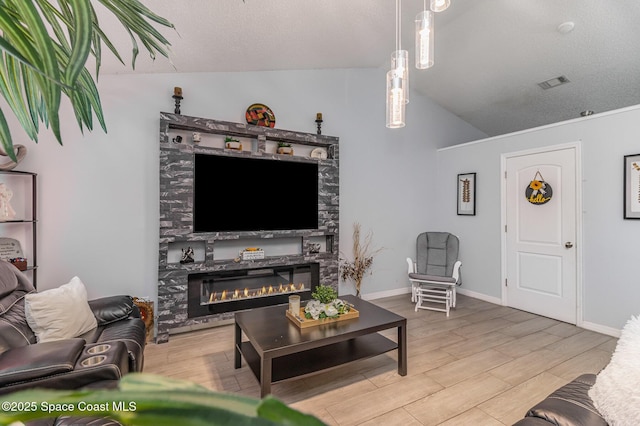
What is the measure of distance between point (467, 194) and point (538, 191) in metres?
0.98

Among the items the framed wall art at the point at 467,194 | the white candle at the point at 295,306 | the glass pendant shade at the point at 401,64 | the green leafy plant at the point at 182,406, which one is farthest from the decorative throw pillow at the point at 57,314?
the framed wall art at the point at 467,194

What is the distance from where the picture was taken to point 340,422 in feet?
6.06

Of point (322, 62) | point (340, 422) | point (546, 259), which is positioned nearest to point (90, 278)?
point (340, 422)

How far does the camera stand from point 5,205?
7.97 ft

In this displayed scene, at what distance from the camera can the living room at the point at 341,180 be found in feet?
9.34

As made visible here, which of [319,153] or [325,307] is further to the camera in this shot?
[319,153]

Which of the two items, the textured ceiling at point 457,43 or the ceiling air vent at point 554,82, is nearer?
the textured ceiling at point 457,43

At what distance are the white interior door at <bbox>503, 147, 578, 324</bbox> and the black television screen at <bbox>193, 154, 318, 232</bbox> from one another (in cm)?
268

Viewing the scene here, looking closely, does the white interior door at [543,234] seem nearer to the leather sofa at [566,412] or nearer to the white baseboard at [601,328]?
the white baseboard at [601,328]

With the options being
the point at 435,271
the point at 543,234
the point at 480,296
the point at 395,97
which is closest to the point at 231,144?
the point at 395,97

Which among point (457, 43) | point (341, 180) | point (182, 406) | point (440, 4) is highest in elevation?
point (457, 43)

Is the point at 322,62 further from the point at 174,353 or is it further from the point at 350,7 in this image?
the point at 174,353

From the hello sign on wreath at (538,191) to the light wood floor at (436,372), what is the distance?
1.47 meters

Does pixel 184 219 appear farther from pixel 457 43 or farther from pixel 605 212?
pixel 605 212
